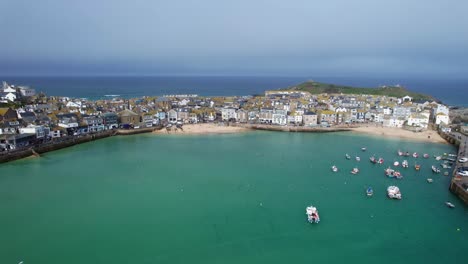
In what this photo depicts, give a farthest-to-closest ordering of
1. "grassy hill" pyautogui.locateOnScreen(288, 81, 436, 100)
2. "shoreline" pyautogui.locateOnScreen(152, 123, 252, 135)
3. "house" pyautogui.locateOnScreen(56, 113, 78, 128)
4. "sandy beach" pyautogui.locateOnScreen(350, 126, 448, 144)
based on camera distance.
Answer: "grassy hill" pyautogui.locateOnScreen(288, 81, 436, 100) → "shoreline" pyautogui.locateOnScreen(152, 123, 252, 135) → "sandy beach" pyautogui.locateOnScreen(350, 126, 448, 144) → "house" pyautogui.locateOnScreen(56, 113, 78, 128)

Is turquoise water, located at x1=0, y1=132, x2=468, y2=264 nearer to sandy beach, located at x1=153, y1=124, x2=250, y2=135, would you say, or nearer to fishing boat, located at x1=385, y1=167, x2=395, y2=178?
fishing boat, located at x1=385, y1=167, x2=395, y2=178

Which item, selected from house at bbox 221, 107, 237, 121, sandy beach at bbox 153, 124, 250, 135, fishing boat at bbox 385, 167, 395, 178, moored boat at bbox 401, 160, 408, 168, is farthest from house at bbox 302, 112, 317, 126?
fishing boat at bbox 385, 167, 395, 178

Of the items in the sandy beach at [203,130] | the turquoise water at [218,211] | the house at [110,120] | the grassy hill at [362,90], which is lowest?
the turquoise water at [218,211]

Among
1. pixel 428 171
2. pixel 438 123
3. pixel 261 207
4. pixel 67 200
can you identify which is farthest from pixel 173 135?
pixel 438 123

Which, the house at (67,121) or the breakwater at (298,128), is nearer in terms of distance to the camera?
the house at (67,121)

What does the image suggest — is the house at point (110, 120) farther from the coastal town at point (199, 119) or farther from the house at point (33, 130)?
the house at point (33, 130)

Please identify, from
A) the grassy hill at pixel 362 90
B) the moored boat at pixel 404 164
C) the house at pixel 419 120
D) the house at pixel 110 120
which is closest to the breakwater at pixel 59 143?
the house at pixel 110 120

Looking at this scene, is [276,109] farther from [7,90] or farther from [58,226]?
[7,90]
